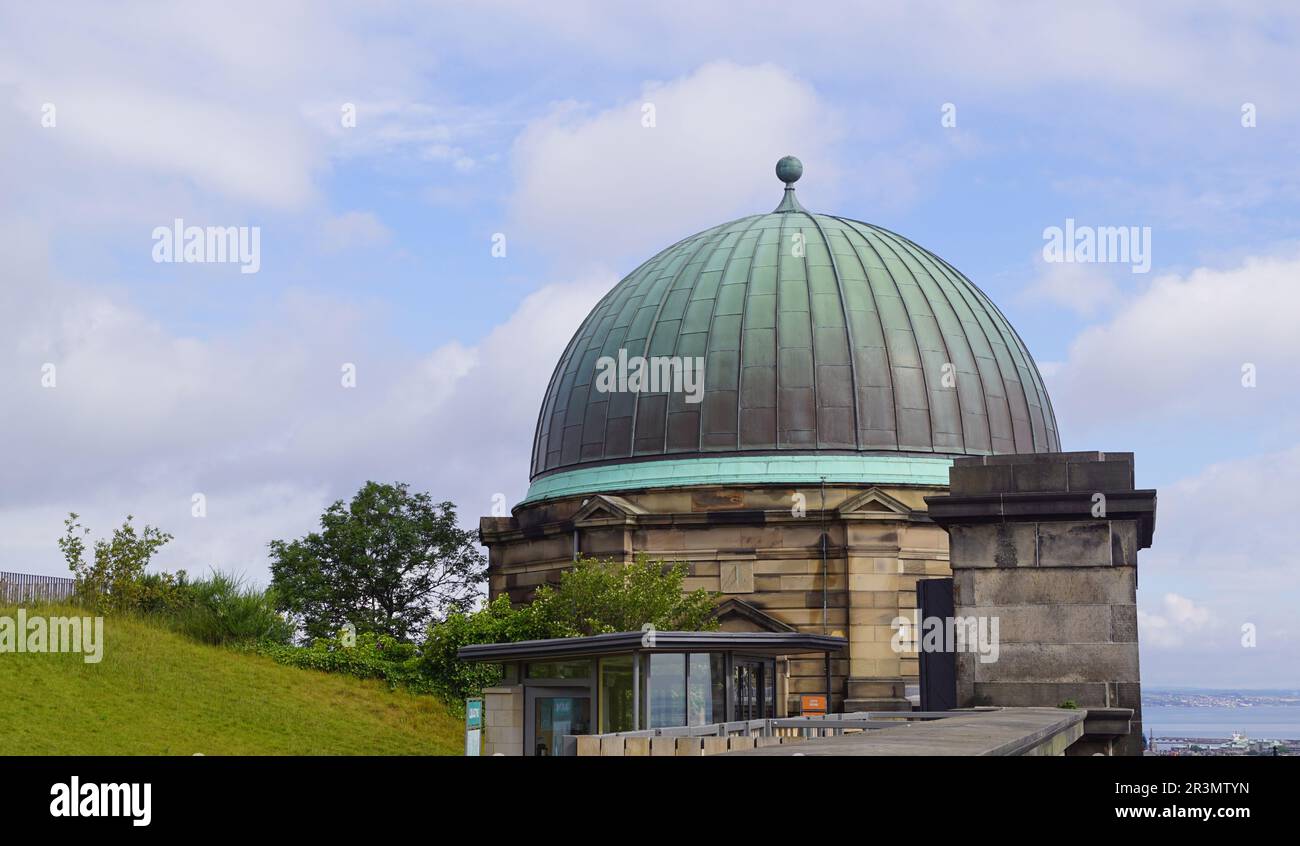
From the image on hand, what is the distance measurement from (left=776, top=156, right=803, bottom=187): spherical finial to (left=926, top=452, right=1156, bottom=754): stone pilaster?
35158 mm

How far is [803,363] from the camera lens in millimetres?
47406

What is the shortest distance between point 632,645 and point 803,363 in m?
20.6

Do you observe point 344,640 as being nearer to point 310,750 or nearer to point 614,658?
point 310,750

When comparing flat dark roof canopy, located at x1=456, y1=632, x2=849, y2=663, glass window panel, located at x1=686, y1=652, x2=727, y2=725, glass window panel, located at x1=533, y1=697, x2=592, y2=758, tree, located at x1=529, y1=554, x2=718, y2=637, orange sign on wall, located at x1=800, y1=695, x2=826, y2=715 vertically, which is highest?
tree, located at x1=529, y1=554, x2=718, y2=637

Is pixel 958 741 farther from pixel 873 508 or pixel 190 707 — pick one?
pixel 873 508

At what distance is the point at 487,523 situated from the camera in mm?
51312

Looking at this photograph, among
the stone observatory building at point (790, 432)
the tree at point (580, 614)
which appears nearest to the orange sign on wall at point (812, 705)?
the stone observatory building at point (790, 432)

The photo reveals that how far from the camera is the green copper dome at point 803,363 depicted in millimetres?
46906

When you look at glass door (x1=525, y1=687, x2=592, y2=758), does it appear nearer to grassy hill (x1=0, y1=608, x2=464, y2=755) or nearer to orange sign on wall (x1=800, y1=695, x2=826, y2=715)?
grassy hill (x1=0, y1=608, x2=464, y2=755)

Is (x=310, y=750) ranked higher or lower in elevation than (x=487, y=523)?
lower

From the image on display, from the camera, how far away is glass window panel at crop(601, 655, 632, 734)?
29.5 m

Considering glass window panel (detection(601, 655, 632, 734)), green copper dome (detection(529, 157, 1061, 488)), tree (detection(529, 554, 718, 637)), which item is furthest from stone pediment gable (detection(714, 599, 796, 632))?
glass window panel (detection(601, 655, 632, 734))
